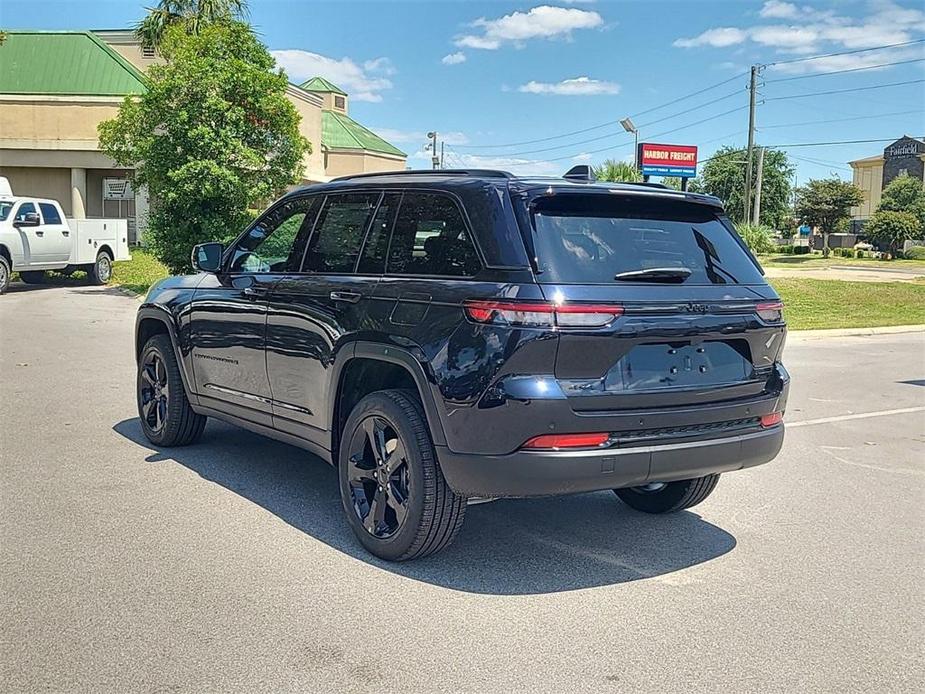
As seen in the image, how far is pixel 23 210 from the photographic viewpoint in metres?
20.8

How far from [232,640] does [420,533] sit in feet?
3.52

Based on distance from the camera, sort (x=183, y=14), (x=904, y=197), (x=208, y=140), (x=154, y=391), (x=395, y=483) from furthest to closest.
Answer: (x=904, y=197)
(x=183, y=14)
(x=208, y=140)
(x=154, y=391)
(x=395, y=483)

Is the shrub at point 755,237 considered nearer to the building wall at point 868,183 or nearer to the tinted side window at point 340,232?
the tinted side window at point 340,232

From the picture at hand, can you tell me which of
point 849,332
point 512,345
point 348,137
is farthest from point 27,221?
point 348,137

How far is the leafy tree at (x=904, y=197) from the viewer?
234 feet

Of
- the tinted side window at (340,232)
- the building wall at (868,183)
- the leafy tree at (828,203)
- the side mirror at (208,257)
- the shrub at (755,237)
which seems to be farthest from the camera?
the building wall at (868,183)

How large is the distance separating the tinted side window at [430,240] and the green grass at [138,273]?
17.5 m

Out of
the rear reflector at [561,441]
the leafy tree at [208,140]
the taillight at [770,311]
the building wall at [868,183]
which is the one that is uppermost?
the building wall at [868,183]

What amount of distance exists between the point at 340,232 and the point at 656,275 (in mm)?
1906

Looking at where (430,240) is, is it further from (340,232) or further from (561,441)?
(561,441)

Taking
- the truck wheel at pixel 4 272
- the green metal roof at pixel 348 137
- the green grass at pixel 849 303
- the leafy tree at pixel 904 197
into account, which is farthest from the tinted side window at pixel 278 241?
the leafy tree at pixel 904 197

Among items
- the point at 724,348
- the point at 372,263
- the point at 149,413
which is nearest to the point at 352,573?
the point at 372,263

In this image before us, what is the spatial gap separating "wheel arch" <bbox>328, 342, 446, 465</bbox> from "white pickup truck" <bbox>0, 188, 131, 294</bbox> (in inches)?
683

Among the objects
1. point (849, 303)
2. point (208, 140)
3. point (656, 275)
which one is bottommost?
point (849, 303)
